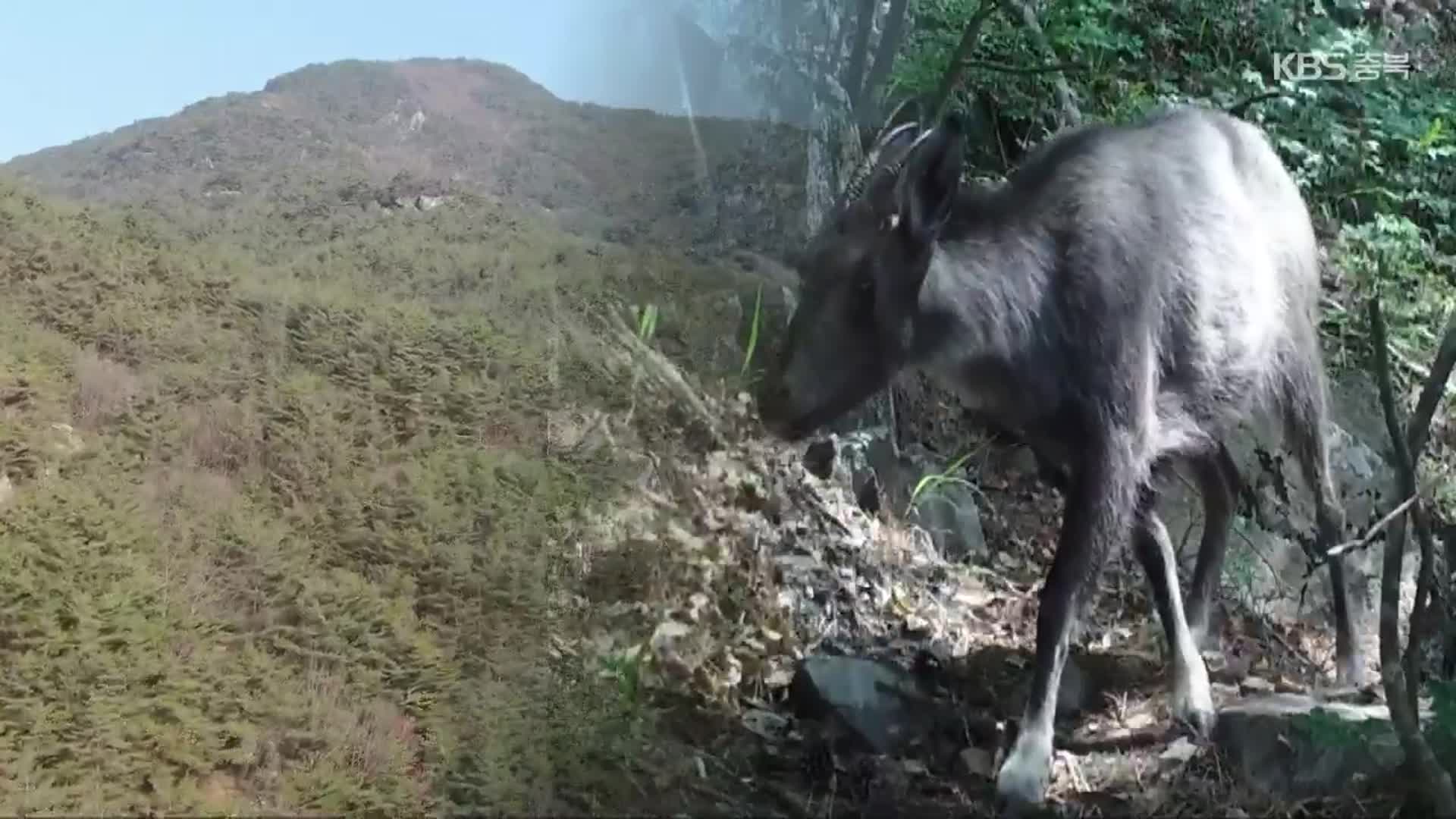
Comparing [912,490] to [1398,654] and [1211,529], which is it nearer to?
[1211,529]

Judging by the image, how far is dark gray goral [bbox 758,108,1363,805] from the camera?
7.14ft

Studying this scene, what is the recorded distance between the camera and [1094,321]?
7.66ft

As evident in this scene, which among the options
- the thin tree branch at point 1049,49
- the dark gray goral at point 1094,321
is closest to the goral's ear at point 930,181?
the dark gray goral at point 1094,321

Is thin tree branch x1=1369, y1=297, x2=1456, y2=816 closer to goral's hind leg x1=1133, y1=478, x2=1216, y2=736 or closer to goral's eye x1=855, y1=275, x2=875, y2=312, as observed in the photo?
goral's hind leg x1=1133, y1=478, x2=1216, y2=736

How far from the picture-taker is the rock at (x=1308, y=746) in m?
1.82

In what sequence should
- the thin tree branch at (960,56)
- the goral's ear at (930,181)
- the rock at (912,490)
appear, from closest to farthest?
the goral's ear at (930,181)
the rock at (912,490)
the thin tree branch at (960,56)

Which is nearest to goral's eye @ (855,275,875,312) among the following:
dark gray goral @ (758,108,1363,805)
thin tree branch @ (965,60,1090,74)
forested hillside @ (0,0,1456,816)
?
dark gray goral @ (758,108,1363,805)

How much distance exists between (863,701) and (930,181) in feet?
3.16

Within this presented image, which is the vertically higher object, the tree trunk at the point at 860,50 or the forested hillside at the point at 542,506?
the tree trunk at the point at 860,50

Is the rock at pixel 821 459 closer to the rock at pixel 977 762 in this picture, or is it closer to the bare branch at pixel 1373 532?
the rock at pixel 977 762

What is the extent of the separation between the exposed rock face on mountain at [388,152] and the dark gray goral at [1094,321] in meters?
0.40

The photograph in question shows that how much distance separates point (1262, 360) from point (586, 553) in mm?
1832

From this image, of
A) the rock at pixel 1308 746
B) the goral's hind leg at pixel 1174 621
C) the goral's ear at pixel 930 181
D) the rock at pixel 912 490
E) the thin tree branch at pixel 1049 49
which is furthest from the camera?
the thin tree branch at pixel 1049 49

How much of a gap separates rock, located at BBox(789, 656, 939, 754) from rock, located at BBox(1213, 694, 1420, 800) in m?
0.55
